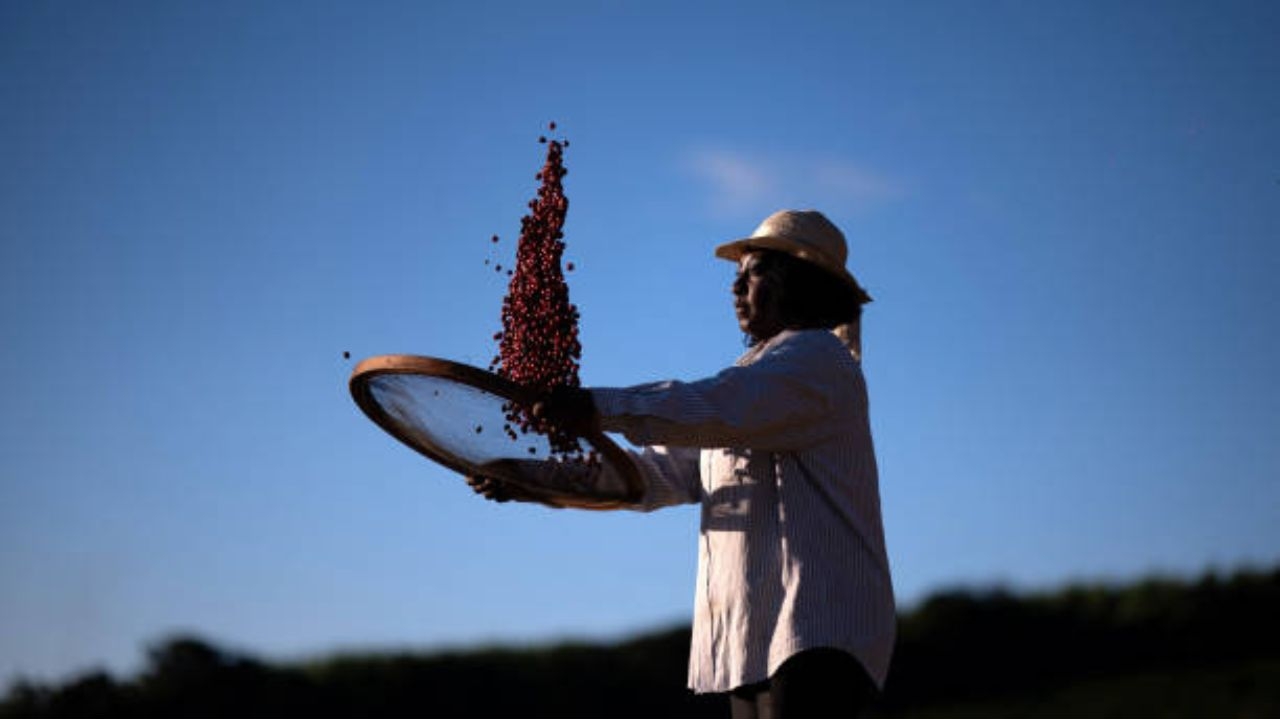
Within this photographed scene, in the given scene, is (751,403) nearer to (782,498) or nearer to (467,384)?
(782,498)

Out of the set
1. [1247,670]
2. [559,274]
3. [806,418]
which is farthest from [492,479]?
[1247,670]

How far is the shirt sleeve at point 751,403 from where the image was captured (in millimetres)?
3404

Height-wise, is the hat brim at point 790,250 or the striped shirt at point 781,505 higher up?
the hat brim at point 790,250

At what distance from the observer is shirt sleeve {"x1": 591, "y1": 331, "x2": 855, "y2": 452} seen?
134 inches

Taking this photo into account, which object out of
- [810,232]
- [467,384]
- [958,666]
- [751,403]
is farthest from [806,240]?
[958,666]

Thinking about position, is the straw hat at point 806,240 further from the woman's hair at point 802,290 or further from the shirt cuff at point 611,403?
the shirt cuff at point 611,403

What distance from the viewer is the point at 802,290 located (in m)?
4.07

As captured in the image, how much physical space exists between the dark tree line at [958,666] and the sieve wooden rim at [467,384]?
23.3ft

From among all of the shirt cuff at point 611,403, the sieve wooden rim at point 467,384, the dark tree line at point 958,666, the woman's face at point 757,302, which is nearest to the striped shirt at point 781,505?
the shirt cuff at point 611,403

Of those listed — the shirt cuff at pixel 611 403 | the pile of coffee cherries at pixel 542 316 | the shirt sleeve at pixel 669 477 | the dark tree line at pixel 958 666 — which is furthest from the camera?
the dark tree line at pixel 958 666

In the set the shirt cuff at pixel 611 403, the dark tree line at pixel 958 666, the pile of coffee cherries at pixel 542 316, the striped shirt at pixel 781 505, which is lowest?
the dark tree line at pixel 958 666

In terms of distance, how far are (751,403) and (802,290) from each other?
0.69 m

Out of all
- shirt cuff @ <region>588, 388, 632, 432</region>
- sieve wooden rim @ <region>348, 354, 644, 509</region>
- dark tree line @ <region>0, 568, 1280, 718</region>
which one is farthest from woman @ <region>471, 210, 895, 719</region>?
dark tree line @ <region>0, 568, 1280, 718</region>

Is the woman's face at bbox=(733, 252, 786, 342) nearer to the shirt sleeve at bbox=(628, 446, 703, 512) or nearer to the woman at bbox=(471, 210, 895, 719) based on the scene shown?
the woman at bbox=(471, 210, 895, 719)
